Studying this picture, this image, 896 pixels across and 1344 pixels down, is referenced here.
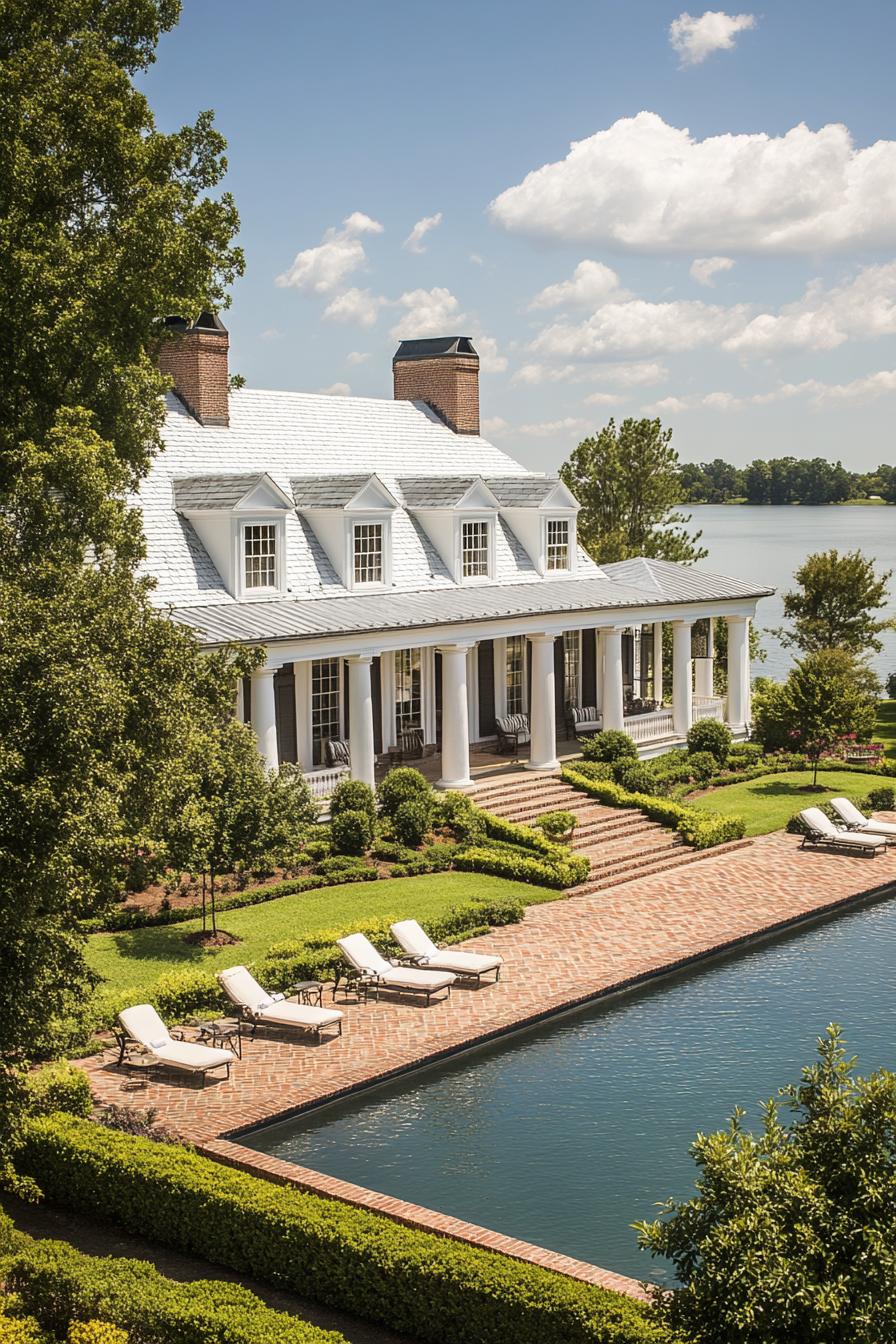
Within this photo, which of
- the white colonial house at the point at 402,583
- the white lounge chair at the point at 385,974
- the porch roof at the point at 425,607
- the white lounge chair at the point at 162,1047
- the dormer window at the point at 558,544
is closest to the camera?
the white lounge chair at the point at 162,1047

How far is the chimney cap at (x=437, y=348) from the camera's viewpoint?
44531mm

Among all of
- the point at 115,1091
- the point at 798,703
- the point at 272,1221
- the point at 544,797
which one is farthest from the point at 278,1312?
the point at 798,703

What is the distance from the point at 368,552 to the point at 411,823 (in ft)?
26.1

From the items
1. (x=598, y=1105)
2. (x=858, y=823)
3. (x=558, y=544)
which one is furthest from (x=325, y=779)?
(x=598, y=1105)

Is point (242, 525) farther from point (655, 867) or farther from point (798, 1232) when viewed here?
point (798, 1232)

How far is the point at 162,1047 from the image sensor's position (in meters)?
19.5

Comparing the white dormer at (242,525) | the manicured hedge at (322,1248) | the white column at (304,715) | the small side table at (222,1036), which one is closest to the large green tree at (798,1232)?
the manicured hedge at (322,1248)

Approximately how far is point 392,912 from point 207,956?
4046 millimetres

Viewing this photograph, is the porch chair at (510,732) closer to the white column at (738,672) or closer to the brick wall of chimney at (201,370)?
the white column at (738,672)

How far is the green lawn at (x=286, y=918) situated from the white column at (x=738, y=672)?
1611 centimetres

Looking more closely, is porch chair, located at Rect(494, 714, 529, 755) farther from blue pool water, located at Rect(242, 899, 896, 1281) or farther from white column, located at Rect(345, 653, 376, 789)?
blue pool water, located at Rect(242, 899, 896, 1281)

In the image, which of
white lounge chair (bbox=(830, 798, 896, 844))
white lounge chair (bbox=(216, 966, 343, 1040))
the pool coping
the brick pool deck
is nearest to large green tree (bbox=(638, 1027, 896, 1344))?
the pool coping

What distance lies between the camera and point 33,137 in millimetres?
21891

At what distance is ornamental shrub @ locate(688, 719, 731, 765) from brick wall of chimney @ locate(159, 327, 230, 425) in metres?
15.6
